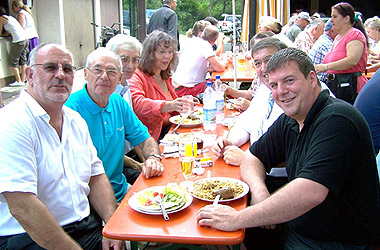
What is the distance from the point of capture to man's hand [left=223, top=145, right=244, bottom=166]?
7.44 ft

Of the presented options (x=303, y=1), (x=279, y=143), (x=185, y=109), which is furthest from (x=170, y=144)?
(x=303, y=1)

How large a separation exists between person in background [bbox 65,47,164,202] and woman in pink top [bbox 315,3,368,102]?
123 inches

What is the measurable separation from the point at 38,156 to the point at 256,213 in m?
1.06

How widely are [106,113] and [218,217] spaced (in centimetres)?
130

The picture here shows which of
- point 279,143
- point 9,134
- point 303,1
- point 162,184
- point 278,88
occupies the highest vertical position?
point 303,1

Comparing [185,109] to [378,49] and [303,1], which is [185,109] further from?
[303,1]

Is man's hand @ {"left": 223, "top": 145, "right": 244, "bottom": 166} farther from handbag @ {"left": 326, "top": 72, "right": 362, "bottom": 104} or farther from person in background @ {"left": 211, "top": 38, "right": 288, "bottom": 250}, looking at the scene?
handbag @ {"left": 326, "top": 72, "right": 362, "bottom": 104}

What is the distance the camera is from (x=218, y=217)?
1552 millimetres

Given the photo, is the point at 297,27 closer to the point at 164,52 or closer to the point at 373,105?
the point at 164,52

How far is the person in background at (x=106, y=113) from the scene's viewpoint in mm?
2463

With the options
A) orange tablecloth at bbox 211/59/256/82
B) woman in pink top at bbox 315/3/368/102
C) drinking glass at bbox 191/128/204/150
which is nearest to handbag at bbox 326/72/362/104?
woman in pink top at bbox 315/3/368/102

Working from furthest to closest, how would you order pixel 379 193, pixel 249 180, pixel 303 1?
pixel 303 1 → pixel 249 180 → pixel 379 193

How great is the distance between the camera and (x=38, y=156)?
5.86 feet

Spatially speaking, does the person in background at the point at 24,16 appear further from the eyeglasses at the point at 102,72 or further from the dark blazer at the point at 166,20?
the eyeglasses at the point at 102,72
